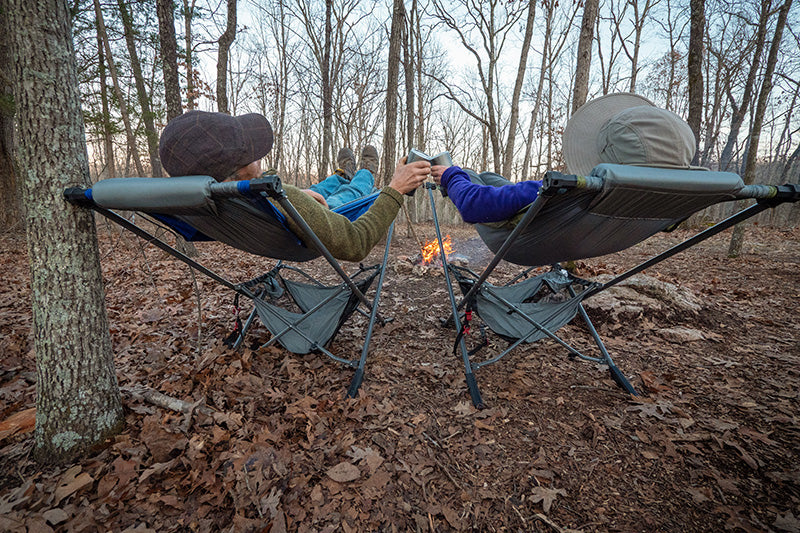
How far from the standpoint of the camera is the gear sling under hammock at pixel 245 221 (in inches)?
50.7

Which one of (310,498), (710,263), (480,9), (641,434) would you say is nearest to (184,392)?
(310,498)

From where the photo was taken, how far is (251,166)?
71.2 inches

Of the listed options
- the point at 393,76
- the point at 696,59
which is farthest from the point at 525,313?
the point at 696,59

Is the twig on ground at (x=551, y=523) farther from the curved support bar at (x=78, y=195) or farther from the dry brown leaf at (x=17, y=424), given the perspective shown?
the dry brown leaf at (x=17, y=424)

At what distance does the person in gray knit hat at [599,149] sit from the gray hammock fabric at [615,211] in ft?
0.54

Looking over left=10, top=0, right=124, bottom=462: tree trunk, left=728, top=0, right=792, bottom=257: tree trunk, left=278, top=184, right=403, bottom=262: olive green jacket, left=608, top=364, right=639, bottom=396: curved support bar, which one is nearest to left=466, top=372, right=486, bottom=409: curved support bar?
left=608, top=364, right=639, bottom=396: curved support bar

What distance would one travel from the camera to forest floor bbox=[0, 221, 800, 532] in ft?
Answer: 4.29

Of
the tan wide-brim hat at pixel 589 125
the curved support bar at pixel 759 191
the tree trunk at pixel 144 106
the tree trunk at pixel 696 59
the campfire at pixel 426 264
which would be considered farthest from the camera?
the tree trunk at pixel 144 106

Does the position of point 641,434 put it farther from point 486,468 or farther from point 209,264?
point 209,264

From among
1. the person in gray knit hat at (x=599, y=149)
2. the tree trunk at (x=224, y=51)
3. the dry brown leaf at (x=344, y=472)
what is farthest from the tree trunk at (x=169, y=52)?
the dry brown leaf at (x=344, y=472)

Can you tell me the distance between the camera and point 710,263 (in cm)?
597

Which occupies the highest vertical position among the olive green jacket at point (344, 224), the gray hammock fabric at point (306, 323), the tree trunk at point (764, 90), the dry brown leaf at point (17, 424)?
the tree trunk at point (764, 90)

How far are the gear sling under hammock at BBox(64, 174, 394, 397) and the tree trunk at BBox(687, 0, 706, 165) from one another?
708cm

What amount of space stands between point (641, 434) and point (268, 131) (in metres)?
2.70
